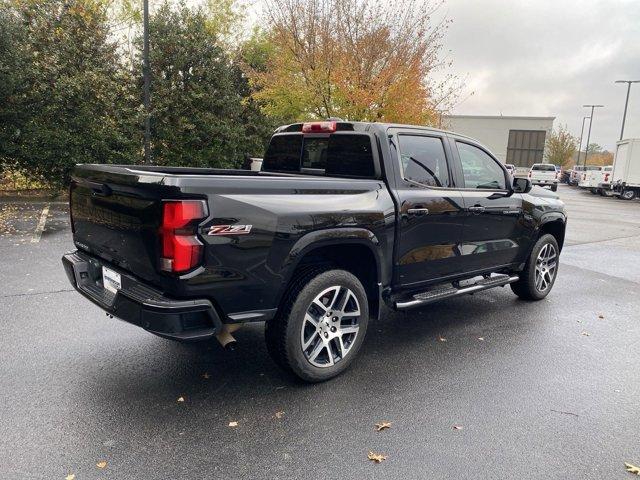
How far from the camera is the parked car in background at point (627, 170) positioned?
24828 mm

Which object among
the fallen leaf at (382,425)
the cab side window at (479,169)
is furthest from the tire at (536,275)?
the fallen leaf at (382,425)

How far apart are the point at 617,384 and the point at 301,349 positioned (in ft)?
8.34

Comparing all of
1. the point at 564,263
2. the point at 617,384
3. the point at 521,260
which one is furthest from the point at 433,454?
the point at 564,263

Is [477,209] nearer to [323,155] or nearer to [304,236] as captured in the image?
[323,155]

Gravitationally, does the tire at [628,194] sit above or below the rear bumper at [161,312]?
below

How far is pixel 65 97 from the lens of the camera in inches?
522

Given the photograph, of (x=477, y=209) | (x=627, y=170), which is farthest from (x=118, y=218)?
(x=627, y=170)

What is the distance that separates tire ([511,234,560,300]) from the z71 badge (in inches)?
158

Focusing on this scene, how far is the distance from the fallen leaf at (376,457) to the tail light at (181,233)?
1507mm

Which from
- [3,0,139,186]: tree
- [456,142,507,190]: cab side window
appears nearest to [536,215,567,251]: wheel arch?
[456,142,507,190]: cab side window

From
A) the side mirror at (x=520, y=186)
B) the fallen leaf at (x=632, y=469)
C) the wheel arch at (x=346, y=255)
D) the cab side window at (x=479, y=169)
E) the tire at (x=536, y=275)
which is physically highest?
the cab side window at (x=479, y=169)

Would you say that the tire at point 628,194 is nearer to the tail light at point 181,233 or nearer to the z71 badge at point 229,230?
the z71 badge at point 229,230

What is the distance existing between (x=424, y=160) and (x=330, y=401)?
90.8 inches

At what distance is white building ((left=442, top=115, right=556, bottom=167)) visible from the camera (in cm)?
6419
